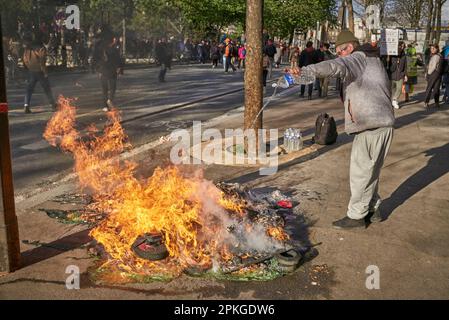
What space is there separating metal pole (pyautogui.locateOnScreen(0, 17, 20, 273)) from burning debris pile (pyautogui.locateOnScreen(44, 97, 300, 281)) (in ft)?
2.48

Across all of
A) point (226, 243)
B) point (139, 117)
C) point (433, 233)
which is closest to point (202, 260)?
point (226, 243)

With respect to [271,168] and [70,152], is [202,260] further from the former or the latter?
[70,152]

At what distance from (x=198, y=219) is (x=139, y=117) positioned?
7.86 m

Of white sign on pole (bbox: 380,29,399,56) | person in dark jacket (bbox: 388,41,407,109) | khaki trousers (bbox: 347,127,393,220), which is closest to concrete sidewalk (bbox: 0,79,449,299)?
khaki trousers (bbox: 347,127,393,220)

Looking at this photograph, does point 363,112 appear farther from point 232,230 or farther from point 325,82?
point 325,82

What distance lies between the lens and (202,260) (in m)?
4.13

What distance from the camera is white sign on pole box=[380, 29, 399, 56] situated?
45.1 feet

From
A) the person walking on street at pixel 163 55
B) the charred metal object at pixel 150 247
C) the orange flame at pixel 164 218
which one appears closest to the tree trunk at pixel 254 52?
the orange flame at pixel 164 218

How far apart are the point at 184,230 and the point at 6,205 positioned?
1.62 metres

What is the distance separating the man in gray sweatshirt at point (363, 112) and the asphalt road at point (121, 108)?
463 centimetres

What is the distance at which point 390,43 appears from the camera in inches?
563

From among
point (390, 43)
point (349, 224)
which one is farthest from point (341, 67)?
point (390, 43)

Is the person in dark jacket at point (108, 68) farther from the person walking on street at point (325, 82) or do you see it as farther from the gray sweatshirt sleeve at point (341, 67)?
the gray sweatshirt sleeve at point (341, 67)
